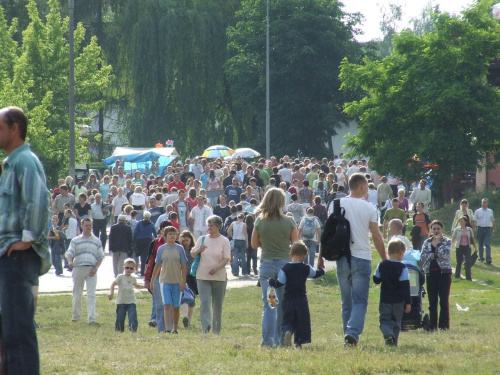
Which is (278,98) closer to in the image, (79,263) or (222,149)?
(222,149)

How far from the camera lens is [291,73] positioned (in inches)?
2357

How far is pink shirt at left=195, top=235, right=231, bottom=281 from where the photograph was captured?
13492 mm

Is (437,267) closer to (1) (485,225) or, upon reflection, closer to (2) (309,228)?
(2) (309,228)

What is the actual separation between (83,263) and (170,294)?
340cm

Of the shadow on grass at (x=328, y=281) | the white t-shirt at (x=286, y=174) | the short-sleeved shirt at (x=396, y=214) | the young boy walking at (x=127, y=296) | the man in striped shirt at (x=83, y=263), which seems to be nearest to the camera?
the young boy walking at (x=127, y=296)

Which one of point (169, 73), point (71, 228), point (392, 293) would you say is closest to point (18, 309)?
point (392, 293)

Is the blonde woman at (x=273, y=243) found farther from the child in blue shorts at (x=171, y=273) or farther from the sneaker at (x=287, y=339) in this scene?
the child in blue shorts at (x=171, y=273)

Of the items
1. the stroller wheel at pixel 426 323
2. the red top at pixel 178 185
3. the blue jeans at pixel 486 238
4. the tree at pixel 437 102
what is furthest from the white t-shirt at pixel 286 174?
the stroller wheel at pixel 426 323

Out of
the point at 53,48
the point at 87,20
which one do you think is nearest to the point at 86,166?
the point at 53,48

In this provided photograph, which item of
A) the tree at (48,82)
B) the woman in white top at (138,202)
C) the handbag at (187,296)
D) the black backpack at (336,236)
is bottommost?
the handbag at (187,296)

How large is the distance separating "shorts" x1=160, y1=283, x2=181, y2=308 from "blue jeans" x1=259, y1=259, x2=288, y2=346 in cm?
357

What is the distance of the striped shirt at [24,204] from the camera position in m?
5.70

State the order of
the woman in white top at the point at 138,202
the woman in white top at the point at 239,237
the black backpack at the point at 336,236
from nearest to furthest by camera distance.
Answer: the black backpack at the point at 336,236 → the woman in white top at the point at 239,237 → the woman in white top at the point at 138,202

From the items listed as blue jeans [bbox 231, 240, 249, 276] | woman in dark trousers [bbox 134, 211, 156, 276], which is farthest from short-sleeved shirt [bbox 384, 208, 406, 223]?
woman in dark trousers [bbox 134, 211, 156, 276]
